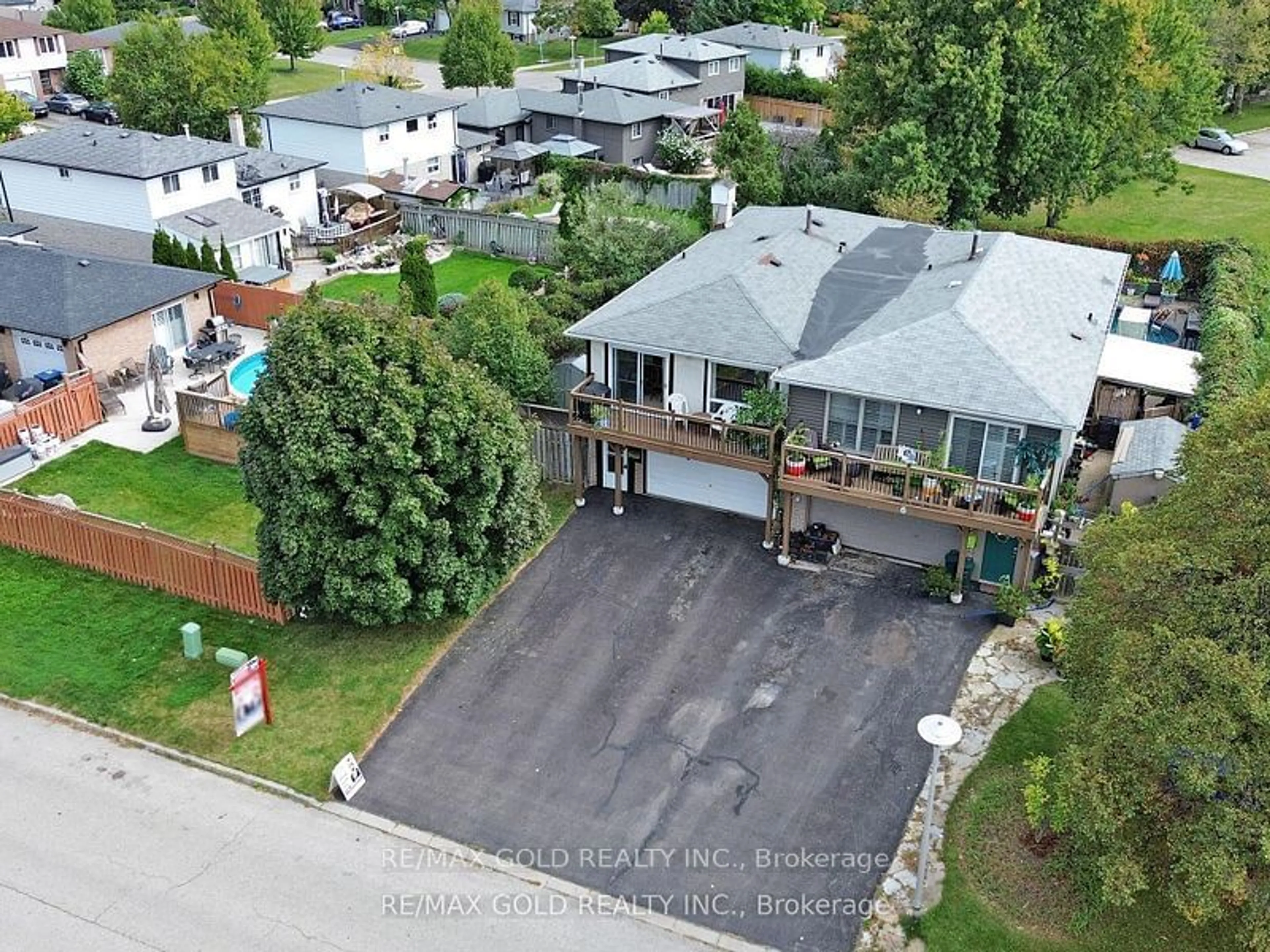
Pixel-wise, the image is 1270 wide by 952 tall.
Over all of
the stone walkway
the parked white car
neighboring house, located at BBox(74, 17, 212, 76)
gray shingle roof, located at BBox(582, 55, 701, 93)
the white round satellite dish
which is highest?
neighboring house, located at BBox(74, 17, 212, 76)

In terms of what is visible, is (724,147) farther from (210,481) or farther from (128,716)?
(128,716)

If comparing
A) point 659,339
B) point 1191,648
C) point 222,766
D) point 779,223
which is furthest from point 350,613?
point 779,223

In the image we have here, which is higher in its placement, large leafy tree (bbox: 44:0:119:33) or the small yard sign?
large leafy tree (bbox: 44:0:119:33)

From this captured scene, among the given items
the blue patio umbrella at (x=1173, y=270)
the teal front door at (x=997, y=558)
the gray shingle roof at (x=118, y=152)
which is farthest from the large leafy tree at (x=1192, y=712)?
the gray shingle roof at (x=118, y=152)

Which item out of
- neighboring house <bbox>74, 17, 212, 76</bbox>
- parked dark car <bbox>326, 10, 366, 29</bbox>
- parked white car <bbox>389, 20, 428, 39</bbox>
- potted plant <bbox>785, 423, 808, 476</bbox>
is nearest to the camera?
potted plant <bbox>785, 423, 808, 476</bbox>

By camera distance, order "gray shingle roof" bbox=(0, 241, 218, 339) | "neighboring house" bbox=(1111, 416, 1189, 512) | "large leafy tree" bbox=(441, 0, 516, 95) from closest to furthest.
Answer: "neighboring house" bbox=(1111, 416, 1189, 512) < "gray shingle roof" bbox=(0, 241, 218, 339) < "large leafy tree" bbox=(441, 0, 516, 95)

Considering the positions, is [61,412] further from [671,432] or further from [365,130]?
[365,130]

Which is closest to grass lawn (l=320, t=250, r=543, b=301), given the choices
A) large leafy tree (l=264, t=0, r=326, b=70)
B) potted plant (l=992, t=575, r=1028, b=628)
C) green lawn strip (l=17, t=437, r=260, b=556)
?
green lawn strip (l=17, t=437, r=260, b=556)

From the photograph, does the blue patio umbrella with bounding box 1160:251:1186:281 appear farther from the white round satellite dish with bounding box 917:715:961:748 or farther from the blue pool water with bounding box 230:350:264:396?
the blue pool water with bounding box 230:350:264:396
